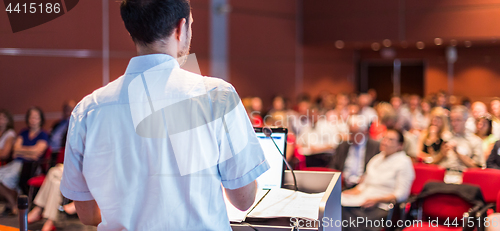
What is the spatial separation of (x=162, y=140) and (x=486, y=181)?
12.2 feet

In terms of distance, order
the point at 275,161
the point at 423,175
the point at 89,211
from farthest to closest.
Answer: the point at 423,175
the point at 275,161
the point at 89,211

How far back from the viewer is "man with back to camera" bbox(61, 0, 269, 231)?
99cm

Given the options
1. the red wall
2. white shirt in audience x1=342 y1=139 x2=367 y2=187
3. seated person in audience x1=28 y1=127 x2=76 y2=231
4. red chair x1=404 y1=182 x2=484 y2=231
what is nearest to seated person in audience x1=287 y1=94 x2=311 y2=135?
white shirt in audience x1=342 y1=139 x2=367 y2=187

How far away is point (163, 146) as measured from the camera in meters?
0.99

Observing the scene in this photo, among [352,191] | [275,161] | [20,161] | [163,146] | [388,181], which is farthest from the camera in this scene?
[20,161]

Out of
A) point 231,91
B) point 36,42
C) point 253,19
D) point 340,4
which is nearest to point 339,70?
point 340,4

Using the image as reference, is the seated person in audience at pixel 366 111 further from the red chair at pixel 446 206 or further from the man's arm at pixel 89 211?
the man's arm at pixel 89 211

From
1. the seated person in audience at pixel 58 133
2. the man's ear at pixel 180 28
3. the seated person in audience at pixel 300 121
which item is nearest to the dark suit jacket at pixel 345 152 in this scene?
the seated person in audience at pixel 300 121

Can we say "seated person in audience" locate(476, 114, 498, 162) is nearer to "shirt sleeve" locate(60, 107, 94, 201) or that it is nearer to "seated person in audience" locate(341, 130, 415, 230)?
"seated person in audience" locate(341, 130, 415, 230)

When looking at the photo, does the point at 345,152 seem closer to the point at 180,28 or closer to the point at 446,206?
the point at 446,206

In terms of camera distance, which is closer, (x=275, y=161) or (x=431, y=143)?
(x=275, y=161)

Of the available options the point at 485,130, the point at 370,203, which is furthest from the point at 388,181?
the point at 485,130

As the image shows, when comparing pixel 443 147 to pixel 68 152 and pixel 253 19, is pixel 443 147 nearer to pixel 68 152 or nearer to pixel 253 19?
pixel 68 152

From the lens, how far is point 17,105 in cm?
561
